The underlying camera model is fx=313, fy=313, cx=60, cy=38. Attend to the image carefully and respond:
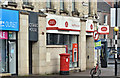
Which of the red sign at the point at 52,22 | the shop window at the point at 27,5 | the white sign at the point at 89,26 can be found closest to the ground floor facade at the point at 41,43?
the red sign at the point at 52,22

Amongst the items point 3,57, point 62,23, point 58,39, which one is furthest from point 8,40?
point 58,39

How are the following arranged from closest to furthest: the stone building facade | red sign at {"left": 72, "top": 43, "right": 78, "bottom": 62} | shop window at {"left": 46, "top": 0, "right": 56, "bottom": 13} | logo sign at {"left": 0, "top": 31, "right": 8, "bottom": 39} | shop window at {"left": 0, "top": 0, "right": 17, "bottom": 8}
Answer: shop window at {"left": 0, "top": 0, "right": 17, "bottom": 8}
logo sign at {"left": 0, "top": 31, "right": 8, "bottom": 39}
the stone building facade
shop window at {"left": 46, "top": 0, "right": 56, "bottom": 13}
red sign at {"left": 72, "top": 43, "right": 78, "bottom": 62}

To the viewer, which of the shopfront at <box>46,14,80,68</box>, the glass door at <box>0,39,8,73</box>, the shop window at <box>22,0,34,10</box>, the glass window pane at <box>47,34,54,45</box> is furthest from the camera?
the glass window pane at <box>47,34,54,45</box>

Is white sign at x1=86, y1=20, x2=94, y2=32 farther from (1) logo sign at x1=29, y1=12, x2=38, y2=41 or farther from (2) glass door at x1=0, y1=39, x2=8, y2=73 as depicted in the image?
(2) glass door at x1=0, y1=39, x2=8, y2=73

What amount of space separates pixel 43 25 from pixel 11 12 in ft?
11.1

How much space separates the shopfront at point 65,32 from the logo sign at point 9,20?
3.36 metres

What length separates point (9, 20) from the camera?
63.4ft

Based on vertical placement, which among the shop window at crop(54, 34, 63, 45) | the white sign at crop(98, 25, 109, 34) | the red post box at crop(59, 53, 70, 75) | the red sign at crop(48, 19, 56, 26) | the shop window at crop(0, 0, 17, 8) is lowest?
the red post box at crop(59, 53, 70, 75)

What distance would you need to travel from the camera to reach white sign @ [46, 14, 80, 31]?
2258cm

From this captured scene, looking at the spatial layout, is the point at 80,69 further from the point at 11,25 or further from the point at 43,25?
the point at 11,25

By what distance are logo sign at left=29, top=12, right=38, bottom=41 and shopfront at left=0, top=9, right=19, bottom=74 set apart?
130cm

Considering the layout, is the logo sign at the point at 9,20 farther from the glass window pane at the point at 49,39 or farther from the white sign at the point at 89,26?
the white sign at the point at 89,26

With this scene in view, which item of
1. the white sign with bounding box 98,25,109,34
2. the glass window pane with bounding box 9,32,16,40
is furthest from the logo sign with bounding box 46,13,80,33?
the white sign with bounding box 98,25,109,34

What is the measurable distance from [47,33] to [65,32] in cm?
193
